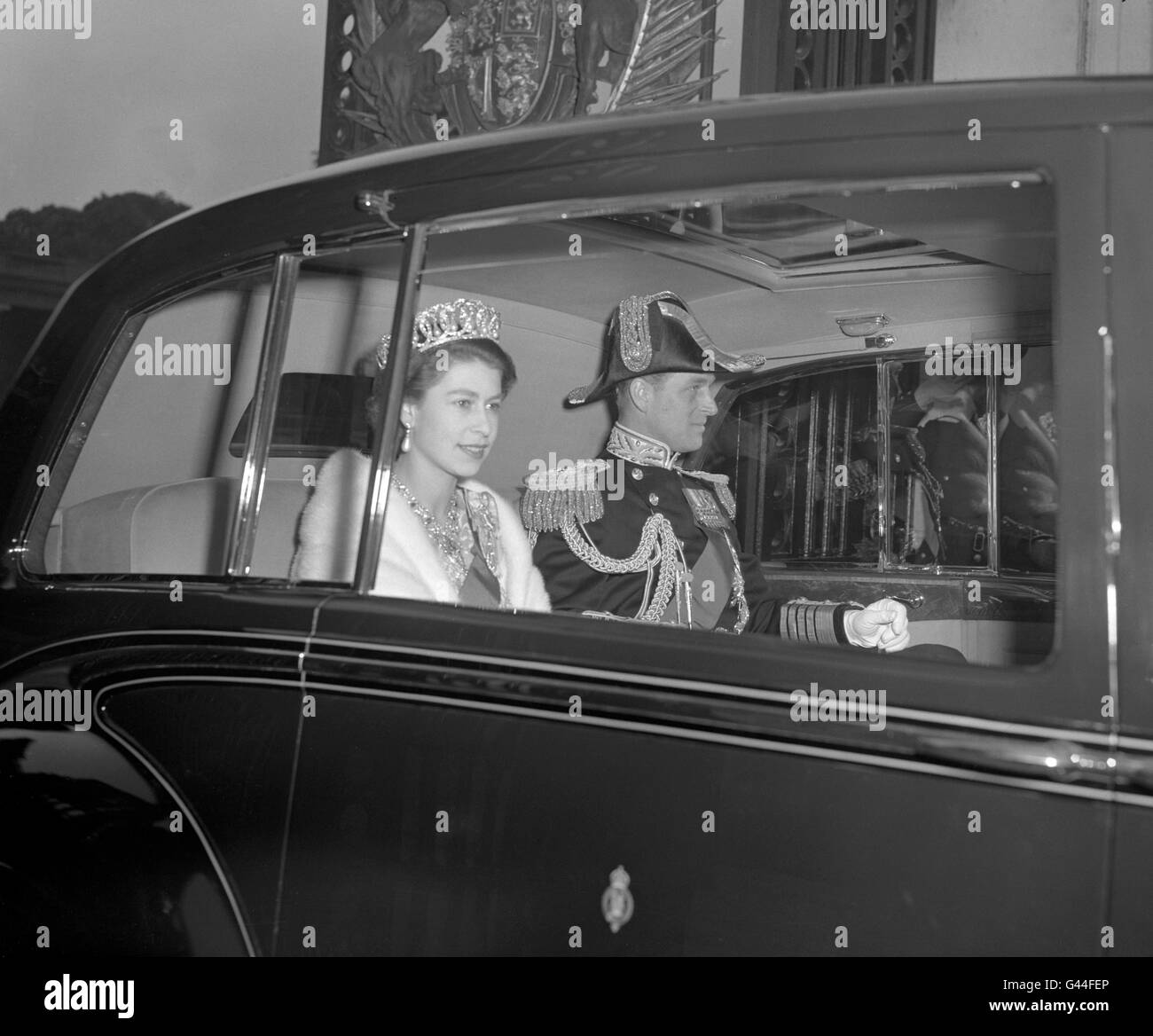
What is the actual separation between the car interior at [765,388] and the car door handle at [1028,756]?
57 centimetres

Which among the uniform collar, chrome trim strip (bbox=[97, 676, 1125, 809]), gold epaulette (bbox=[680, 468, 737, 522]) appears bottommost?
chrome trim strip (bbox=[97, 676, 1125, 809])

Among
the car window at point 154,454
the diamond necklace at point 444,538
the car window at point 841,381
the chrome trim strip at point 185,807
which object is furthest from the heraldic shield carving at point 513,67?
the chrome trim strip at point 185,807

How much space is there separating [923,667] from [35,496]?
158cm

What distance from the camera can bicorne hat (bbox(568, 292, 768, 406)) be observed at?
Result: 8.29 ft

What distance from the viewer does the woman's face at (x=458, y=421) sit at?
2.05 meters

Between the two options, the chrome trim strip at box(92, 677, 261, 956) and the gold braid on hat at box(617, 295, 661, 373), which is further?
the gold braid on hat at box(617, 295, 661, 373)

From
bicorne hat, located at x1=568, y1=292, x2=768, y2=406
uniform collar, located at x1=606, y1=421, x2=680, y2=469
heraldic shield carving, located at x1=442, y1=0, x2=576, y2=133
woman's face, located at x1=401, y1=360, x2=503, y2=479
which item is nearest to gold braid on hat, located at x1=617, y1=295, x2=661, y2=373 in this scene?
bicorne hat, located at x1=568, y1=292, x2=768, y2=406

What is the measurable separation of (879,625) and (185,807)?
137 cm

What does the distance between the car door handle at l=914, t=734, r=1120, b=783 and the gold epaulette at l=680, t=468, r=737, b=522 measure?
1497 mm

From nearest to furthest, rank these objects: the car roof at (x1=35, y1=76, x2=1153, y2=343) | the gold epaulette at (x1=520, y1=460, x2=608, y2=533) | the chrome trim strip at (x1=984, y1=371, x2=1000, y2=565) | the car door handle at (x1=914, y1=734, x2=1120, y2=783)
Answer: the car door handle at (x1=914, y1=734, x2=1120, y2=783), the car roof at (x1=35, y1=76, x2=1153, y2=343), the gold epaulette at (x1=520, y1=460, x2=608, y2=533), the chrome trim strip at (x1=984, y1=371, x2=1000, y2=565)

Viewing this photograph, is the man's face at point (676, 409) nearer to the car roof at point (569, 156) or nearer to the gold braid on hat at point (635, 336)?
the gold braid on hat at point (635, 336)

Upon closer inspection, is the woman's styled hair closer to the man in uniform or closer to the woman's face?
the woman's face
